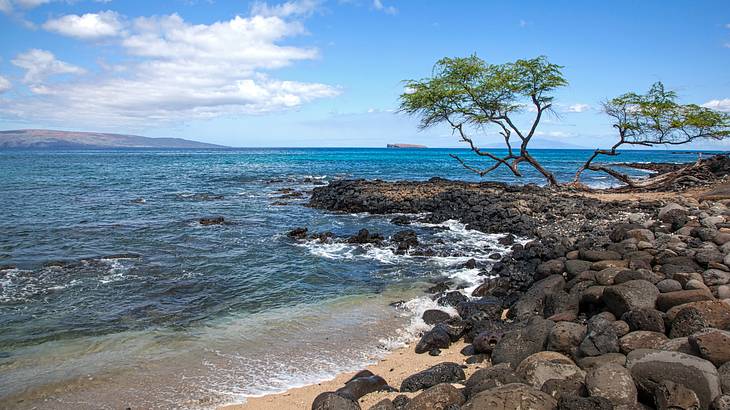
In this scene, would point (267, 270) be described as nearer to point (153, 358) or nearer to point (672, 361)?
point (153, 358)

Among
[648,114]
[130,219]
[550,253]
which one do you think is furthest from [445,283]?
[648,114]

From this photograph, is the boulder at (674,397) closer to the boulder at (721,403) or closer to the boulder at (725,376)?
the boulder at (721,403)

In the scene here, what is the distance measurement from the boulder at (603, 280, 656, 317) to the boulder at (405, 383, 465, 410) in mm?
3619

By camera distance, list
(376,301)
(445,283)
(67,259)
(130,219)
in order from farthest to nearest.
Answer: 1. (130,219)
2. (67,259)
3. (445,283)
4. (376,301)

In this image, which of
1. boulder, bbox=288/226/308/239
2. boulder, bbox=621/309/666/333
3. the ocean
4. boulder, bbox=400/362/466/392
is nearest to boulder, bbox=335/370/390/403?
boulder, bbox=400/362/466/392

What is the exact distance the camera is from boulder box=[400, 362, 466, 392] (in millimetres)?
7000

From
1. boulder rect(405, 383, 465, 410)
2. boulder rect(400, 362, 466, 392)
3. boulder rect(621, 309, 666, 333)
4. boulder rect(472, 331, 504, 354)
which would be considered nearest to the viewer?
boulder rect(405, 383, 465, 410)

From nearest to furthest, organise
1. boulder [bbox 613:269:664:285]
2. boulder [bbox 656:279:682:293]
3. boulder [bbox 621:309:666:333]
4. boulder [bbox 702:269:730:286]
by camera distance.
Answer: boulder [bbox 621:309:666:333] < boulder [bbox 656:279:682:293] < boulder [bbox 702:269:730:286] < boulder [bbox 613:269:664:285]

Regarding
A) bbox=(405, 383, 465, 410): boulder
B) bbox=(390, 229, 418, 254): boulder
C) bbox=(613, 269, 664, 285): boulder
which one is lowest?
bbox=(390, 229, 418, 254): boulder

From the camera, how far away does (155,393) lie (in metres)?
7.27

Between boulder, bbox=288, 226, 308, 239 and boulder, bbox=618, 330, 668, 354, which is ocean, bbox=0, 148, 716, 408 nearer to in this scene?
Answer: boulder, bbox=288, 226, 308, 239

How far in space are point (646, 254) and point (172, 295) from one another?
38.3 feet

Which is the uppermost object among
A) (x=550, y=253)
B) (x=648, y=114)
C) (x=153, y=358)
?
(x=648, y=114)

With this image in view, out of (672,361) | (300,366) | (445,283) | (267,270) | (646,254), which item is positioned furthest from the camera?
(267,270)
